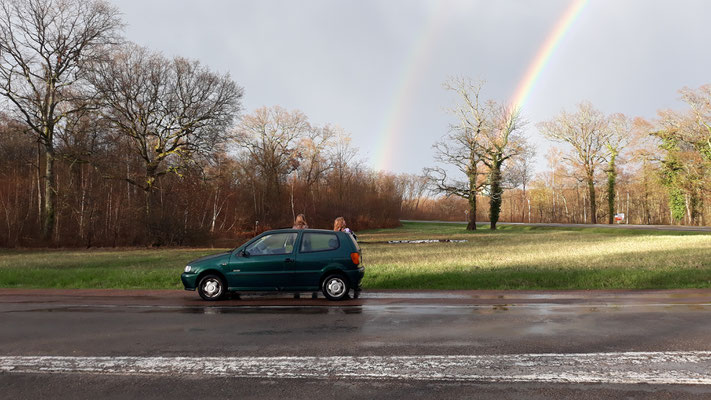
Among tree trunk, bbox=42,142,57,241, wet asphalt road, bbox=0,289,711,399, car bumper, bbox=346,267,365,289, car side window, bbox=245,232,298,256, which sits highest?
tree trunk, bbox=42,142,57,241

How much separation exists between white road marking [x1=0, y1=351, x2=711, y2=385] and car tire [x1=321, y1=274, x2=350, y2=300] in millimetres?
4826

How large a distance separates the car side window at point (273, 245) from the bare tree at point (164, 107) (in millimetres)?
29275

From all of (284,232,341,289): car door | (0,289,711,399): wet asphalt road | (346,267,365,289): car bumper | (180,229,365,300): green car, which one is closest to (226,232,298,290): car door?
(180,229,365,300): green car

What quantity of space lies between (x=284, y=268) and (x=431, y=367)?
5.84 meters

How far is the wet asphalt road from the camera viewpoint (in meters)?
4.73

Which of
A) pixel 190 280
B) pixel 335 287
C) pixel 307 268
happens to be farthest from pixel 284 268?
pixel 190 280

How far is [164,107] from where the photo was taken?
3878cm

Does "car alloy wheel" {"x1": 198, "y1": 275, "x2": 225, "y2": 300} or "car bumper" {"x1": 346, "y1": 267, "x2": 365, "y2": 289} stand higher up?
"car bumper" {"x1": 346, "y1": 267, "x2": 365, "y2": 289}

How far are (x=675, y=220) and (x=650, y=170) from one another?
55.6ft

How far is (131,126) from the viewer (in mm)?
39125

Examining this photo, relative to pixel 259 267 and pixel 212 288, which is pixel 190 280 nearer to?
pixel 212 288

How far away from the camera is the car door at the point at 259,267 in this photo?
10.7m

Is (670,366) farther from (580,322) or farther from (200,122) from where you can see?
(200,122)

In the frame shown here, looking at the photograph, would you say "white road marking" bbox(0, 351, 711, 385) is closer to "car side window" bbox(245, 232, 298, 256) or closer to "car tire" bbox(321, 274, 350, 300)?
"car tire" bbox(321, 274, 350, 300)
